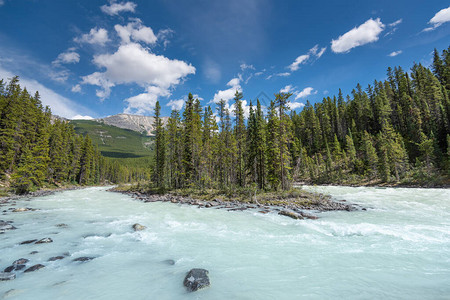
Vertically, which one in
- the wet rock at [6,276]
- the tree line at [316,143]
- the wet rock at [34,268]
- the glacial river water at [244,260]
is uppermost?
the tree line at [316,143]

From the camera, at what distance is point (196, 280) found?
5352 mm

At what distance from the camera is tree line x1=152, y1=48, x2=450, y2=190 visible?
30359mm

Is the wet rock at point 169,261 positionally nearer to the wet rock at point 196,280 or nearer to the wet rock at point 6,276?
the wet rock at point 196,280

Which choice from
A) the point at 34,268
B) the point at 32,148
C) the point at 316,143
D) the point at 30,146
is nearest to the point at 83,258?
the point at 34,268

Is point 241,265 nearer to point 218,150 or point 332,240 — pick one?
point 332,240

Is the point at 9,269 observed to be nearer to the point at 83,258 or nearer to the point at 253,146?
the point at 83,258

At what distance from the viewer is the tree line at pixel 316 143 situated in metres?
30.4

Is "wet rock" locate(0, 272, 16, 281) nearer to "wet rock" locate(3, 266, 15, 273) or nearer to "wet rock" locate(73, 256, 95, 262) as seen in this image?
"wet rock" locate(3, 266, 15, 273)

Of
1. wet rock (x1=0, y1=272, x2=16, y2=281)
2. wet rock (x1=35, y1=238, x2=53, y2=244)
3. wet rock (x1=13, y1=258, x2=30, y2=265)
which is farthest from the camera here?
wet rock (x1=35, y1=238, x2=53, y2=244)

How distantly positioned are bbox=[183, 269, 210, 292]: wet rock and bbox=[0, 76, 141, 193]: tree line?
3696 centimetres

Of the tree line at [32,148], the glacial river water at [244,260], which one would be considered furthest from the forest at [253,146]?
the glacial river water at [244,260]

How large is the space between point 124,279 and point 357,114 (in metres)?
91.8

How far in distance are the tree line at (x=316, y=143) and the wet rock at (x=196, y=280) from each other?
2162cm

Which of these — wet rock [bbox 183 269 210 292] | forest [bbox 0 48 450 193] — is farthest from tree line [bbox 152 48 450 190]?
wet rock [bbox 183 269 210 292]
